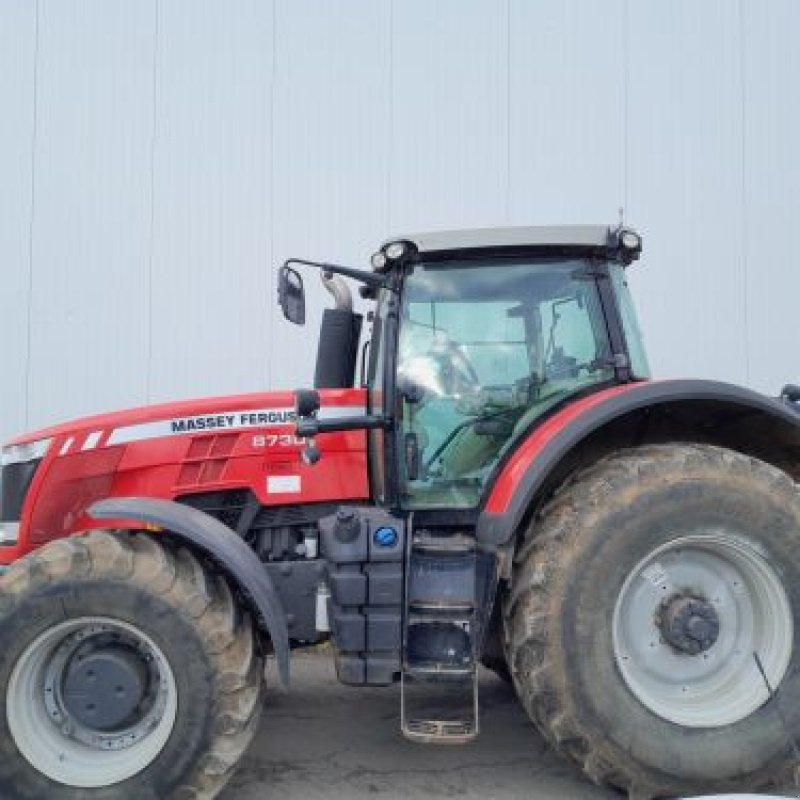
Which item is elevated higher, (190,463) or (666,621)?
(190,463)

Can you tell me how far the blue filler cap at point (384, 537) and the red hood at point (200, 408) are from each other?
1.95 ft

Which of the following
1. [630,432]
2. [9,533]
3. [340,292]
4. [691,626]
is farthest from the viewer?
[340,292]

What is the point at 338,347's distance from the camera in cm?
355

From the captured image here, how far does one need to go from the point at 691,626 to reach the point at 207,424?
198 cm

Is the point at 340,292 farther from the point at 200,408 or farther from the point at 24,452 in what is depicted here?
the point at 24,452

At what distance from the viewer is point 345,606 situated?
285 centimetres

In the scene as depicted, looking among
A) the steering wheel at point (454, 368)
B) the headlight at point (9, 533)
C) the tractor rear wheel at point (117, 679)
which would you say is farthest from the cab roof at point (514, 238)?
the headlight at point (9, 533)

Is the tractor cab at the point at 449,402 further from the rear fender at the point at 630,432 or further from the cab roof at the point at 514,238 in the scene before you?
the rear fender at the point at 630,432

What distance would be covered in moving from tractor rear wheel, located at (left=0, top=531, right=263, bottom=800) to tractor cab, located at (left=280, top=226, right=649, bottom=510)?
0.86 meters

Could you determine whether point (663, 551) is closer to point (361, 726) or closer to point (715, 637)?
point (715, 637)

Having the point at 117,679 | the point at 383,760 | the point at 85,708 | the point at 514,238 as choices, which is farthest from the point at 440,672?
the point at 514,238

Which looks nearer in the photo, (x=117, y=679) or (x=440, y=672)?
(x=117, y=679)

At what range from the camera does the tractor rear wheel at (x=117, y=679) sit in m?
2.54

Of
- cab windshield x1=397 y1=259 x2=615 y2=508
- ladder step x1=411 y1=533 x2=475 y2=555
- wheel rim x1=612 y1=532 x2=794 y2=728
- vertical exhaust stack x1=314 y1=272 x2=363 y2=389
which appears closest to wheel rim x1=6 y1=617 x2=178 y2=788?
ladder step x1=411 y1=533 x2=475 y2=555
